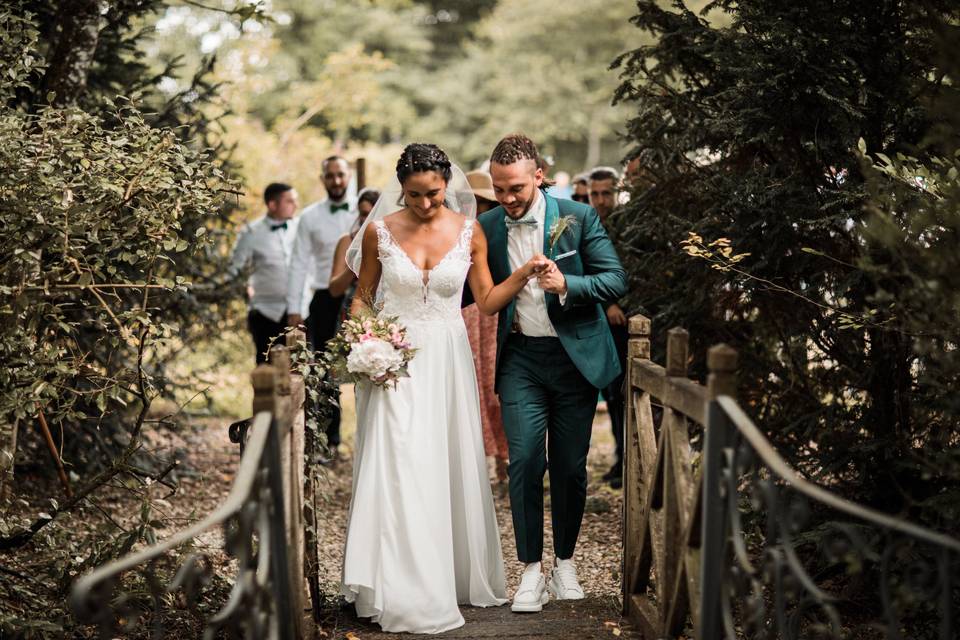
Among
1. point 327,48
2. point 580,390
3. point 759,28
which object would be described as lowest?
point 580,390

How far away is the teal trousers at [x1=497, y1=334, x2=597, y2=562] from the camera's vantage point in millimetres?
4719

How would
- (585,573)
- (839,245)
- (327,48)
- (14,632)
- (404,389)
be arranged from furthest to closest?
(327,48)
(585,573)
(839,245)
(404,389)
(14,632)

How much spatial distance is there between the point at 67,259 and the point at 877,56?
3.92 metres

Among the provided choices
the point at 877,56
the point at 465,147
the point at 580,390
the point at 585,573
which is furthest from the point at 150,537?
the point at 465,147

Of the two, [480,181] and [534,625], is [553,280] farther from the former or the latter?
[480,181]

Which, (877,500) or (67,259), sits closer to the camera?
(67,259)

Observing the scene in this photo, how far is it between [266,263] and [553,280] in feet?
16.9

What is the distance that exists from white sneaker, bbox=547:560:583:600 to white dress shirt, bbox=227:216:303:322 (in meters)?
4.60

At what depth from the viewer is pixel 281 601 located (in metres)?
3.30

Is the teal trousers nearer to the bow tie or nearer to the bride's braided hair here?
the bow tie

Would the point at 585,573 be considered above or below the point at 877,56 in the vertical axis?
below

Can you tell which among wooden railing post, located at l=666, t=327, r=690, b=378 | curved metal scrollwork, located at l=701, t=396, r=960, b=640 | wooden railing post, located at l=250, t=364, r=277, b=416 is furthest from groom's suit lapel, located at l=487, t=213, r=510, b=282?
wooden railing post, located at l=250, t=364, r=277, b=416

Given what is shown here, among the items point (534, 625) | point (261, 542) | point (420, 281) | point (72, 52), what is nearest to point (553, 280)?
point (420, 281)

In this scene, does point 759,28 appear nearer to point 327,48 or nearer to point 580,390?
point 580,390
